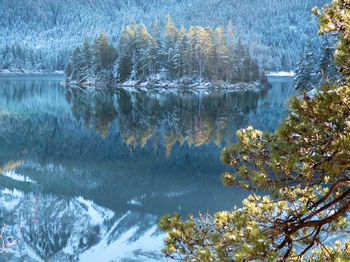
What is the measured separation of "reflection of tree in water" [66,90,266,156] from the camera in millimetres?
22469

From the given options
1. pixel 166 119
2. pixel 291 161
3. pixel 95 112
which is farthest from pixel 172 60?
pixel 291 161

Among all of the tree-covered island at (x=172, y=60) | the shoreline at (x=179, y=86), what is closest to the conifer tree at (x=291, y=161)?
the shoreline at (x=179, y=86)

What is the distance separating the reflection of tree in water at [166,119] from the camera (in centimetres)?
2247

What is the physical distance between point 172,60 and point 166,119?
36628 mm

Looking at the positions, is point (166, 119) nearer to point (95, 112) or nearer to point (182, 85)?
point (95, 112)

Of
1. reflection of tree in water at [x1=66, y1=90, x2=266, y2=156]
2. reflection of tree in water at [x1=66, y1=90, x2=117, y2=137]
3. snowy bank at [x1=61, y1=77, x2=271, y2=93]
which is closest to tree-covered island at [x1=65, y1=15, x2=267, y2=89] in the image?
snowy bank at [x1=61, y1=77, x2=271, y2=93]

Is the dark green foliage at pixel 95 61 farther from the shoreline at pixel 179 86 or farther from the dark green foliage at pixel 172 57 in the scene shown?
the shoreline at pixel 179 86

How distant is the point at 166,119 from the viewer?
2992 centimetres

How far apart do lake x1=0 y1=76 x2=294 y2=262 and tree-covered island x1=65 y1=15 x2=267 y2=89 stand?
Answer: 3424cm

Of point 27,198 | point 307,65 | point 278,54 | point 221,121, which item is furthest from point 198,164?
point 278,54

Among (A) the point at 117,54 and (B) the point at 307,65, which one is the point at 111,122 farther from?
(A) the point at 117,54

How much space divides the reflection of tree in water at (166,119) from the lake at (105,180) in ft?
0.29

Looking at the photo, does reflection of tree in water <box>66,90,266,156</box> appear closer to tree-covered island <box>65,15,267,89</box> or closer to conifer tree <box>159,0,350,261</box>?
conifer tree <box>159,0,350,261</box>

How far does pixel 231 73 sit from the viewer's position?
65.2 metres
